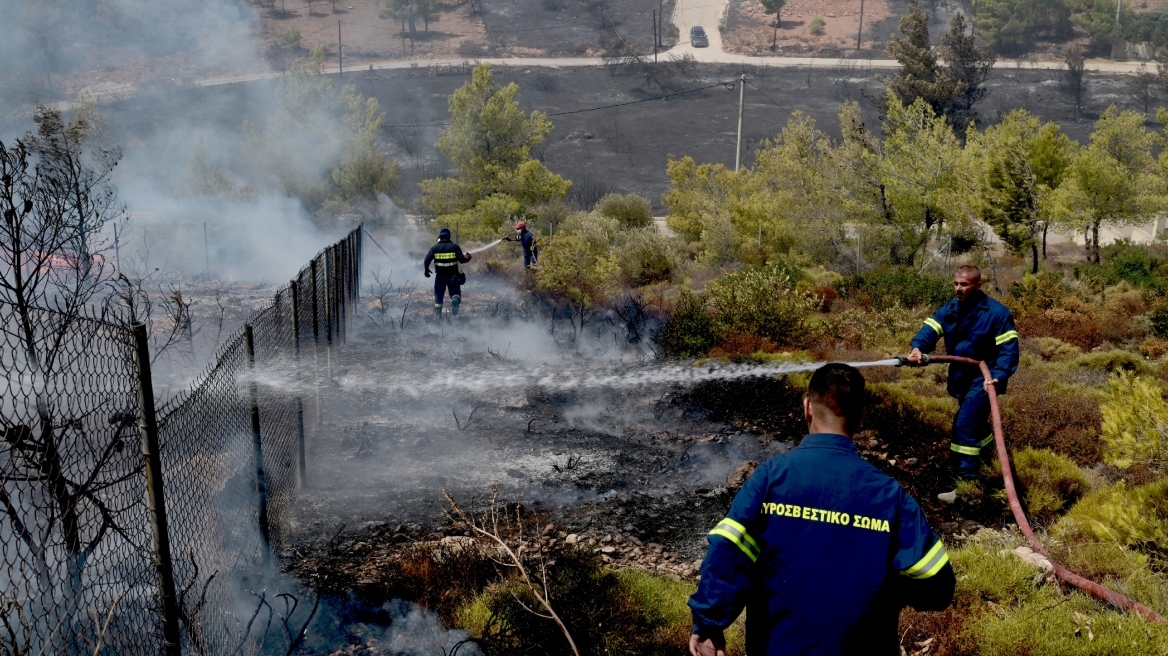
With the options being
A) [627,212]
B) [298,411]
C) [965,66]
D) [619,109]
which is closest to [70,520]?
[298,411]

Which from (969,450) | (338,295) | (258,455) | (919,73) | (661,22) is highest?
(661,22)

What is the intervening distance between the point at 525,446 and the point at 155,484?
558 centimetres

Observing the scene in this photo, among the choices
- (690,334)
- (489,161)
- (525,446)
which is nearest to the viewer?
(525,446)

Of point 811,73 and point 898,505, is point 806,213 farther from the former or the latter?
point 811,73

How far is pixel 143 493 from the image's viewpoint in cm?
391

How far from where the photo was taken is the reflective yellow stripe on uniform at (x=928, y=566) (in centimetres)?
272

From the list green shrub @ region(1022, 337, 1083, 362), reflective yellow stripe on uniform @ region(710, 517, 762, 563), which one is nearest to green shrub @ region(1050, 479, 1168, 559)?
reflective yellow stripe on uniform @ region(710, 517, 762, 563)

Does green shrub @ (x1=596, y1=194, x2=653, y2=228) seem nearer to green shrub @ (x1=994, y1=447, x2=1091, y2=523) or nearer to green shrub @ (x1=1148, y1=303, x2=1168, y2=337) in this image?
green shrub @ (x1=1148, y1=303, x2=1168, y2=337)

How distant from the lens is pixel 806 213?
22.5 metres

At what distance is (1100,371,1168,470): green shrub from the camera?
468cm

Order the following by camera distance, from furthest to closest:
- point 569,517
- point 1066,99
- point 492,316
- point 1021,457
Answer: point 1066,99
point 492,316
point 1021,457
point 569,517

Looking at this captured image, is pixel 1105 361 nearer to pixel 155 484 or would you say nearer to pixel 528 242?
pixel 528 242

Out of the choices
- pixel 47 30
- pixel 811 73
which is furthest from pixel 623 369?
pixel 47 30

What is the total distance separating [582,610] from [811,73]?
66.6 meters
